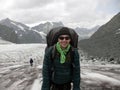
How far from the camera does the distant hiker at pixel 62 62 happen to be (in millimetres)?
5332

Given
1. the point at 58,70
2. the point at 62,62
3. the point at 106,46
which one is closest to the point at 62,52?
the point at 62,62

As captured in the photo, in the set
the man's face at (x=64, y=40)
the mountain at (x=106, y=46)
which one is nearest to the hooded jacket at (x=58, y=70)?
the man's face at (x=64, y=40)

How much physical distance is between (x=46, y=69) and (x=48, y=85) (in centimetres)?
31

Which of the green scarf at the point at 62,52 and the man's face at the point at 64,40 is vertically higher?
the man's face at the point at 64,40

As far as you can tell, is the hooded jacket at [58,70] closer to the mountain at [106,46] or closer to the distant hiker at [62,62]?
the distant hiker at [62,62]

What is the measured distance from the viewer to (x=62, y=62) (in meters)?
5.32

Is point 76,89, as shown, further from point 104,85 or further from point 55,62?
point 104,85

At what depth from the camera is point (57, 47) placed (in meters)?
5.34

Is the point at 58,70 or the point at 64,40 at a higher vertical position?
the point at 64,40

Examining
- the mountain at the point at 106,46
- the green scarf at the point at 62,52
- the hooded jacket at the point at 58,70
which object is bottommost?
the hooded jacket at the point at 58,70

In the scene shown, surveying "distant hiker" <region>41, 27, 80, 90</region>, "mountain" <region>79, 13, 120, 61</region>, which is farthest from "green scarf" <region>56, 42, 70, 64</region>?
"mountain" <region>79, 13, 120, 61</region>

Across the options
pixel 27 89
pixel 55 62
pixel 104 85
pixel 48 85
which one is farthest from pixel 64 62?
pixel 104 85

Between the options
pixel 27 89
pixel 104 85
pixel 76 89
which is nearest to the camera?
pixel 76 89

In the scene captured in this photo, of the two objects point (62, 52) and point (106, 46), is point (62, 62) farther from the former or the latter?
point (106, 46)
